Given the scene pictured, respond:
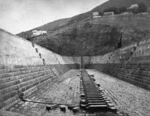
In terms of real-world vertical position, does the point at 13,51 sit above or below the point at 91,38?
below

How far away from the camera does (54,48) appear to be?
181ft

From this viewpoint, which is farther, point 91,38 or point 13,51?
point 91,38

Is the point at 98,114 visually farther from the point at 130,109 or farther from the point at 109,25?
the point at 109,25

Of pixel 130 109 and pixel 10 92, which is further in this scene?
pixel 10 92

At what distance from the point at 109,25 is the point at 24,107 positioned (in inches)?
2336

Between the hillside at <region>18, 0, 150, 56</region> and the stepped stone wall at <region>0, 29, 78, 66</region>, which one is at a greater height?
the hillside at <region>18, 0, 150, 56</region>

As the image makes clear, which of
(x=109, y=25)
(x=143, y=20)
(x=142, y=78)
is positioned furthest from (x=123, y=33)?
(x=142, y=78)

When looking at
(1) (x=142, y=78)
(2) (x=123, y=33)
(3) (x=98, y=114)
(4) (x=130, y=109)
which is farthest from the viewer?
(2) (x=123, y=33)

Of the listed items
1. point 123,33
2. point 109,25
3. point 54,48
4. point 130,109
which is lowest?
point 130,109

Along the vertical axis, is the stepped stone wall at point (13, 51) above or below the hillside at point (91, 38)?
below

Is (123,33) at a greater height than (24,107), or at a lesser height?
greater

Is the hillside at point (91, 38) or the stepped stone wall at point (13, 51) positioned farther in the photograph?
the hillside at point (91, 38)

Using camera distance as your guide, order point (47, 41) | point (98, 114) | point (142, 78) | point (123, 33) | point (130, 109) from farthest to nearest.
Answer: point (47, 41)
point (123, 33)
point (142, 78)
point (130, 109)
point (98, 114)

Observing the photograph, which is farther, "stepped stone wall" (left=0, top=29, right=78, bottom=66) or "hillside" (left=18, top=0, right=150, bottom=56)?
"hillside" (left=18, top=0, right=150, bottom=56)
